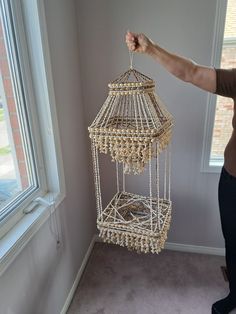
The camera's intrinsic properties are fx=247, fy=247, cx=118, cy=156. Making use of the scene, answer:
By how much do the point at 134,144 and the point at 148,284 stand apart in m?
1.18

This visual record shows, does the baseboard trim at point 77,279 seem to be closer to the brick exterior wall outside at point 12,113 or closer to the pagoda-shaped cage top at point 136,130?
the brick exterior wall outside at point 12,113

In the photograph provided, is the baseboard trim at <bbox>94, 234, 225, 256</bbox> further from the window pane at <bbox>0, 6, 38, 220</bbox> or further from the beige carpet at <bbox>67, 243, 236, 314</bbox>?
the window pane at <bbox>0, 6, 38, 220</bbox>

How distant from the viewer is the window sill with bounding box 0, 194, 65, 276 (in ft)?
3.23

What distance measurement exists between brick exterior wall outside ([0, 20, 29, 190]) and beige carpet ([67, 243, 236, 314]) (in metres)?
0.91

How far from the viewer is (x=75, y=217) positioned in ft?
5.61

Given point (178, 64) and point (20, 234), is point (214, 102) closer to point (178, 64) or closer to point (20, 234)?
point (178, 64)

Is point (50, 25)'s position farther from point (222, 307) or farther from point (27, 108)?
point (222, 307)

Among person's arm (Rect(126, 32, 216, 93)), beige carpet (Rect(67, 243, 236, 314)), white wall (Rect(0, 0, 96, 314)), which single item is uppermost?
person's arm (Rect(126, 32, 216, 93))

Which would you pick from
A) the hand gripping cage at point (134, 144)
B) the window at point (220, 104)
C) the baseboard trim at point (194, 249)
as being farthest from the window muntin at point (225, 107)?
the baseboard trim at point (194, 249)

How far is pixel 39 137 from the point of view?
134cm

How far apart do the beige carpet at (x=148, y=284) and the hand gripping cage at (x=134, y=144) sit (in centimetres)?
57

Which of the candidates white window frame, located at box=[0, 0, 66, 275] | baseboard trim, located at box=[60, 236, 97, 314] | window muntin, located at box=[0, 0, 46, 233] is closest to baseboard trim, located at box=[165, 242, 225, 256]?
baseboard trim, located at box=[60, 236, 97, 314]

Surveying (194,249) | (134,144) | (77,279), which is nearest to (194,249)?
(194,249)

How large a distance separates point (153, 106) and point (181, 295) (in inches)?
50.1
